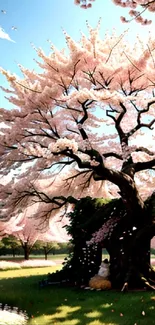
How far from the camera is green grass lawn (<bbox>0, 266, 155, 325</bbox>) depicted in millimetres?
9000

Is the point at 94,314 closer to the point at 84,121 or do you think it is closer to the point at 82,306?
the point at 82,306

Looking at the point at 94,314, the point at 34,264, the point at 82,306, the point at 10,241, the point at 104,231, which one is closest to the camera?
the point at 94,314

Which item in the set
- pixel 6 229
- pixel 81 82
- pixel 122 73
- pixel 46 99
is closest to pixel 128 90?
pixel 122 73

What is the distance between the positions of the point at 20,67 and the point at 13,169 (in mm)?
4765

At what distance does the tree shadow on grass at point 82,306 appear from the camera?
9016 mm

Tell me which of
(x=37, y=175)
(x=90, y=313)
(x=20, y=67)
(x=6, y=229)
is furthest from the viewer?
(x=6, y=229)

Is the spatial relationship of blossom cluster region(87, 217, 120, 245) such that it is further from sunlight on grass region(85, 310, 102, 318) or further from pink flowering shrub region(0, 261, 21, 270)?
pink flowering shrub region(0, 261, 21, 270)

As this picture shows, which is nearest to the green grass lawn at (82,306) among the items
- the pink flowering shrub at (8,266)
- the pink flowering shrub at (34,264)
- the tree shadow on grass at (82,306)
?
the tree shadow on grass at (82,306)

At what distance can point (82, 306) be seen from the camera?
1045cm

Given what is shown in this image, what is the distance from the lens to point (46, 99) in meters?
13.4

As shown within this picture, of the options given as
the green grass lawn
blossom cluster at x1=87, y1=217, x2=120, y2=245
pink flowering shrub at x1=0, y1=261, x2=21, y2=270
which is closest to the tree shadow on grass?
the green grass lawn

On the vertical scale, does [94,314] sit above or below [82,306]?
below

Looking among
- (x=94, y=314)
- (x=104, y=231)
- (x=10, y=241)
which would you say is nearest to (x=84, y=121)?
(x=104, y=231)

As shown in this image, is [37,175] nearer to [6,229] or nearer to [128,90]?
[128,90]
